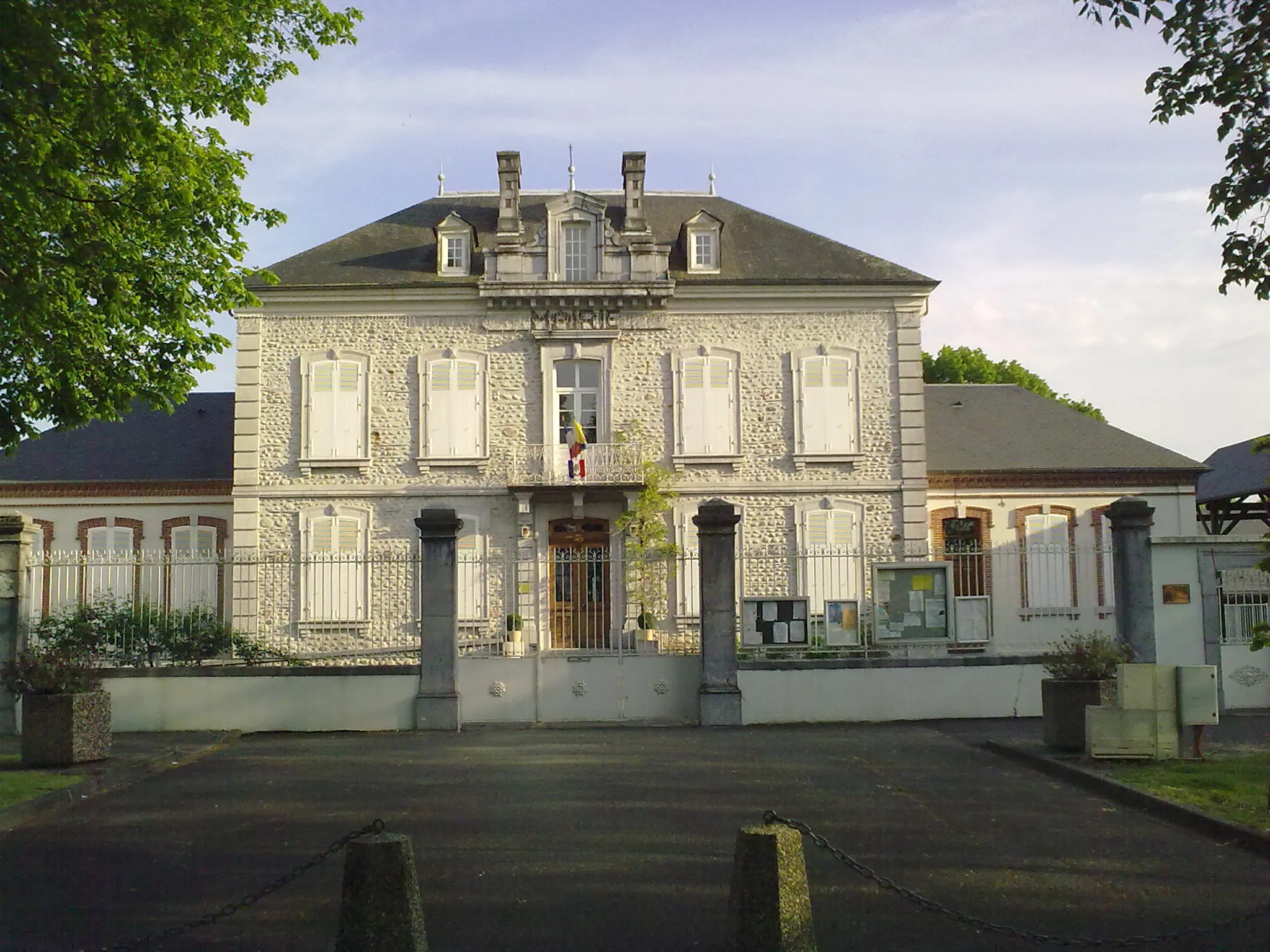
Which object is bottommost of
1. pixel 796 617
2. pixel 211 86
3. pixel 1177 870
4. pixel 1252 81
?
pixel 1177 870

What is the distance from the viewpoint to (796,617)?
1492 centimetres

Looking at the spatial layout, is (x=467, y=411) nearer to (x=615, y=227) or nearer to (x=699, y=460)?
(x=699, y=460)

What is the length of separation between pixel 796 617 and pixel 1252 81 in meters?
8.02

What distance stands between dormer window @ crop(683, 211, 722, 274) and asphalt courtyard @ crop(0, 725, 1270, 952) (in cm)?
1483

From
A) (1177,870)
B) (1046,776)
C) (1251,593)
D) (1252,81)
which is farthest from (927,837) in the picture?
(1251,593)

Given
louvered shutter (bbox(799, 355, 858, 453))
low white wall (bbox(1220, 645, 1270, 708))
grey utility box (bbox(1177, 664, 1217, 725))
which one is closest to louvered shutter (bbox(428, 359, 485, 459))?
louvered shutter (bbox(799, 355, 858, 453))

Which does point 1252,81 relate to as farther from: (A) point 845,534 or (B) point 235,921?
(A) point 845,534

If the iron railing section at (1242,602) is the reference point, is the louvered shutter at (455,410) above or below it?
above

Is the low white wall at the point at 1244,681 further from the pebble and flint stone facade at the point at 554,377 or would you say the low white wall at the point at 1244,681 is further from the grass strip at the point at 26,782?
the grass strip at the point at 26,782

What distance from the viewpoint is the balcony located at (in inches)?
937

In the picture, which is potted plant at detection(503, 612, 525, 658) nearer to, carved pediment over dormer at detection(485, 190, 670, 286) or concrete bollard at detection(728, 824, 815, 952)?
carved pediment over dormer at detection(485, 190, 670, 286)

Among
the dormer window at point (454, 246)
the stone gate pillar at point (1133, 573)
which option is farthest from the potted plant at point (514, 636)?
the stone gate pillar at point (1133, 573)

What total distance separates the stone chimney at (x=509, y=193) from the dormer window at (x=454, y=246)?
759 mm

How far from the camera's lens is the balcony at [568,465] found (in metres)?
23.8
